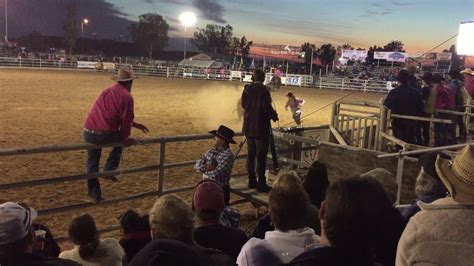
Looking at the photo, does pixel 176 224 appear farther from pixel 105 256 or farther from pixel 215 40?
pixel 215 40

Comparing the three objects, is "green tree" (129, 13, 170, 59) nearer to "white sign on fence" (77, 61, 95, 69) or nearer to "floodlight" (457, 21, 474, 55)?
"white sign on fence" (77, 61, 95, 69)

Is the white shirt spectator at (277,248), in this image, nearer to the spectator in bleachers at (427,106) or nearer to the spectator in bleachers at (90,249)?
the spectator in bleachers at (90,249)

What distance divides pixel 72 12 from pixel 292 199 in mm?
129762

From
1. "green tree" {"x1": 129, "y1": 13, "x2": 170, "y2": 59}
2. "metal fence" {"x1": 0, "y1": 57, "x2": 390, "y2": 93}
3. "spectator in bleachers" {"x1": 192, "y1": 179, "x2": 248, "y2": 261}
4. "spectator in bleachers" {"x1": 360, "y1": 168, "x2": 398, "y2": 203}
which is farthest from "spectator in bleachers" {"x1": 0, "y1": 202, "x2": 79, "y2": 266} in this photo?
"green tree" {"x1": 129, "y1": 13, "x2": 170, "y2": 59}

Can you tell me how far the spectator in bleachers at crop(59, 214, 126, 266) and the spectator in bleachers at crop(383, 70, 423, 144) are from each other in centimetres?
654

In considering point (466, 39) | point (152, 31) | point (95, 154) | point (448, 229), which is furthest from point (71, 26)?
point (448, 229)

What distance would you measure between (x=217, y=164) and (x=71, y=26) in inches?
4824

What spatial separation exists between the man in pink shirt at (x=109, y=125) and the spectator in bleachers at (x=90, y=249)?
281cm

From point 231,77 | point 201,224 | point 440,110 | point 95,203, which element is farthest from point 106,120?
point 231,77

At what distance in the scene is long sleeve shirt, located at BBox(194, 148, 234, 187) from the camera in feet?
18.1

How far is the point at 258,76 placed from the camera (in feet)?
21.9

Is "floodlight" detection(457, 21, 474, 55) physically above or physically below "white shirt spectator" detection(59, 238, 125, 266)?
above

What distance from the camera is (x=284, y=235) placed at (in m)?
2.41

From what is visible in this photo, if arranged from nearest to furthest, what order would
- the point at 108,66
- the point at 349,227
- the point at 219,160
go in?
1. the point at 349,227
2. the point at 219,160
3. the point at 108,66
